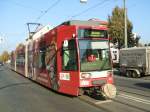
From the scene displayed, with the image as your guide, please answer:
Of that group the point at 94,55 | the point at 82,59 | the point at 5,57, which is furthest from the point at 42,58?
the point at 5,57

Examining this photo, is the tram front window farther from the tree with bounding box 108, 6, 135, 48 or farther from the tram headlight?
the tree with bounding box 108, 6, 135, 48

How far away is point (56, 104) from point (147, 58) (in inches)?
721

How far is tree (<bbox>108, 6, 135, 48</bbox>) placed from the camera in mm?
55881

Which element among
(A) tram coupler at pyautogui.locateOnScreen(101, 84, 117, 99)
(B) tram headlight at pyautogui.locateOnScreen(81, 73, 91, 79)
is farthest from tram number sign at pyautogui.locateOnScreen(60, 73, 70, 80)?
(A) tram coupler at pyautogui.locateOnScreen(101, 84, 117, 99)

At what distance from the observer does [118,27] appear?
5600cm

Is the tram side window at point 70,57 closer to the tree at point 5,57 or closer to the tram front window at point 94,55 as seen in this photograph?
the tram front window at point 94,55

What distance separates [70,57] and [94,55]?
3.38 ft

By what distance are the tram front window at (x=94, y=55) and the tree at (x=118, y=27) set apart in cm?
4085

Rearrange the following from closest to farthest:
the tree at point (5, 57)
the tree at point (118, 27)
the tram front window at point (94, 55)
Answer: the tram front window at point (94, 55), the tree at point (118, 27), the tree at point (5, 57)

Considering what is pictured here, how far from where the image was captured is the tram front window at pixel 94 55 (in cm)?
1470

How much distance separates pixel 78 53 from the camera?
1458cm

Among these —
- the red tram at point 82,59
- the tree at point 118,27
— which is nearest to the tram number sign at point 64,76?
the red tram at point 82,59

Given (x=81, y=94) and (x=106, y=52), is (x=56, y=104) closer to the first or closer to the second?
(x=81, y=94)

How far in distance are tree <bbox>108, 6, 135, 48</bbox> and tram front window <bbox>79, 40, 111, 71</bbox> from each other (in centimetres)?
4085
